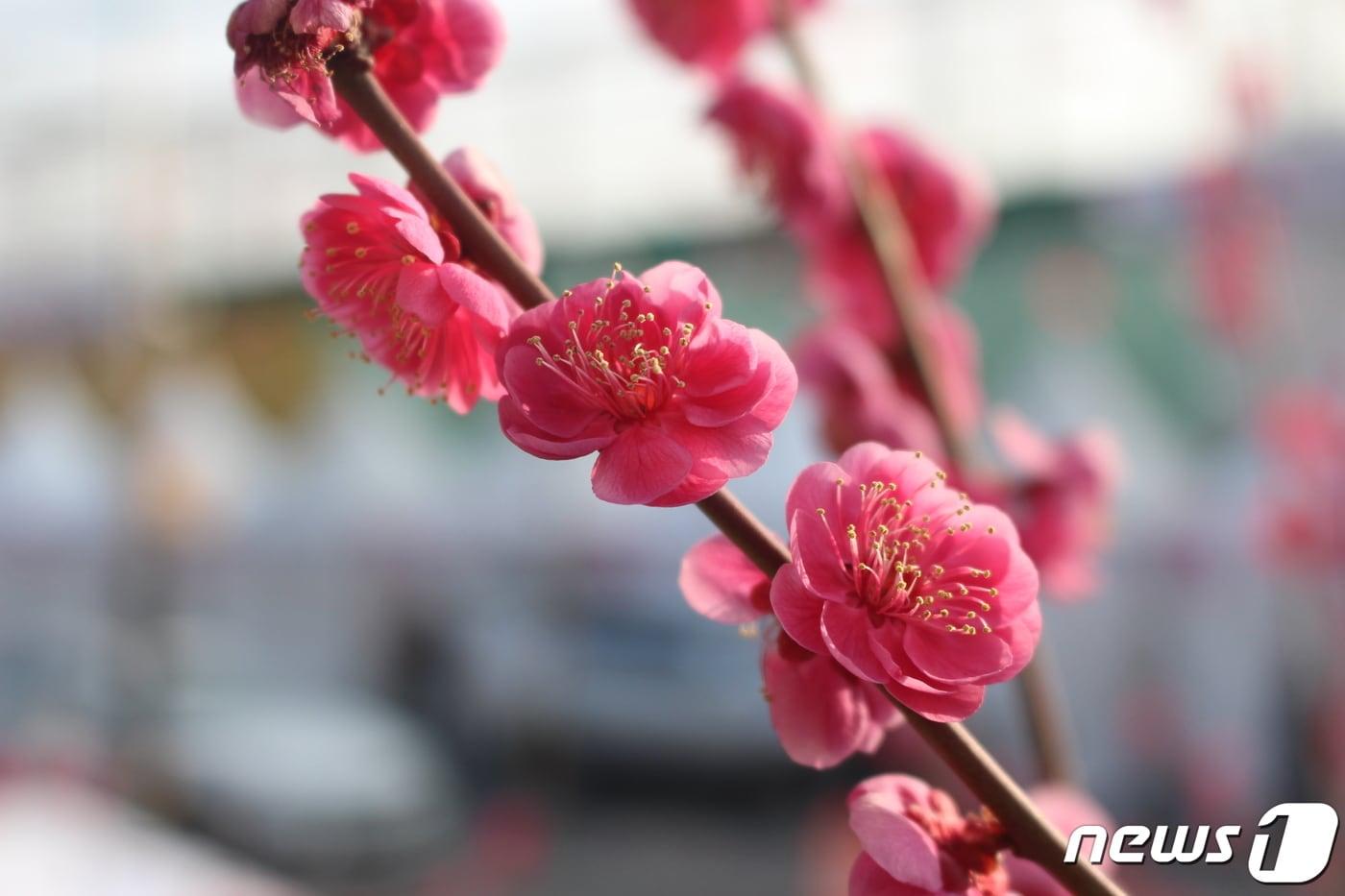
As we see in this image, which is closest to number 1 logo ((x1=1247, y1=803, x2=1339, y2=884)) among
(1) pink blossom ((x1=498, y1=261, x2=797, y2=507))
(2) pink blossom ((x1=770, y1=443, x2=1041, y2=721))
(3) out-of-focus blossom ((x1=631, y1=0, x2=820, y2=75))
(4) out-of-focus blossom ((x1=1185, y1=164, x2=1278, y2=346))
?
(2) pink blossom ((x1=770, y1=443, x2=1041, y2=721))

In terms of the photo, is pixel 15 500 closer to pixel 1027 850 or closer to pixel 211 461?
pixel 211 461

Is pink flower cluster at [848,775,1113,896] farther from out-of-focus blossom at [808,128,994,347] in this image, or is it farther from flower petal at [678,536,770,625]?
out-of-focus blossom at [808,128,994,347]

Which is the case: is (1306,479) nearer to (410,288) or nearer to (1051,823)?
(1051,823)

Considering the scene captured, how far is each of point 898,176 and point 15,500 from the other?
25.7ft

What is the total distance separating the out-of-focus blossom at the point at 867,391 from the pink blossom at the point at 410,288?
339 millimetres

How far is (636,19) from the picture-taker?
82cm

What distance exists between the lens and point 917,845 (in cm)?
37

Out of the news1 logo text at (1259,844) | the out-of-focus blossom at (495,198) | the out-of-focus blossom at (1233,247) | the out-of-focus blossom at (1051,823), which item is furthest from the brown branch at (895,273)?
the out-of-focus blossom at (1233,247)

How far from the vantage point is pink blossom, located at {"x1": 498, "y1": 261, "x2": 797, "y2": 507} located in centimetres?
35

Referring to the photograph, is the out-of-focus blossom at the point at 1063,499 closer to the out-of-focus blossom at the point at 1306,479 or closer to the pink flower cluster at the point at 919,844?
the pink flower cluster at the point at 919,844

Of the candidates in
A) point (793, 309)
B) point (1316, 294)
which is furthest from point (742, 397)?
point (793, 309)

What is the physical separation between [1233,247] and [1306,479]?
1.01 m

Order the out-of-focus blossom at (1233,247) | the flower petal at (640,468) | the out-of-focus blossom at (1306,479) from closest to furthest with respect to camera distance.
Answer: the flower petal at (640,468)
the out-of-focus blossom at (1306,479)
the out-of-focus blossom at (1233,247)

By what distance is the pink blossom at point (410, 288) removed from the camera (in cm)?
36
